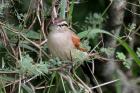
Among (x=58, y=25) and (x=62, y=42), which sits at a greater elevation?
(x=58, y=25)

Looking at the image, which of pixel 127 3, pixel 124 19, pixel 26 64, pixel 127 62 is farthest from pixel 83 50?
pixel 124 19

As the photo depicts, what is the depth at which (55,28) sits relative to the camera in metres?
3.00

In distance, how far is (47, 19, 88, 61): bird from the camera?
2918 mm

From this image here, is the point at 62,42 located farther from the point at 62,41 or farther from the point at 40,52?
the point at 40,52

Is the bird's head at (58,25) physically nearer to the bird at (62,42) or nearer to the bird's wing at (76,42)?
the bird at (62,42)

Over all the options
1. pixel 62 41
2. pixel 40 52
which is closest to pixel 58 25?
pixel 62 41

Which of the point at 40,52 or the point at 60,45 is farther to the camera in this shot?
the point at 40,52

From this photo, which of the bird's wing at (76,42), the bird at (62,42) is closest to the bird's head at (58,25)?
the bird at (62,42)

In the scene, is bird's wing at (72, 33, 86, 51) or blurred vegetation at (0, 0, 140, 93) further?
bird's wing at (72, 33, 86, 51)

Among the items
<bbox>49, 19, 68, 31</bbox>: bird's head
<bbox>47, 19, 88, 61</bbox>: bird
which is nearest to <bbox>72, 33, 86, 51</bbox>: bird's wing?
<bbox>47, 19, 88, 61</bbox>: bird

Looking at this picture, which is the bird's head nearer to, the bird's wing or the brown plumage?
the brown plumage

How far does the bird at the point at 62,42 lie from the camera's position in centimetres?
292

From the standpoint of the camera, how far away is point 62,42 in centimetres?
294

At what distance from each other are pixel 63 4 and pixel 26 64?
23.0 inches
